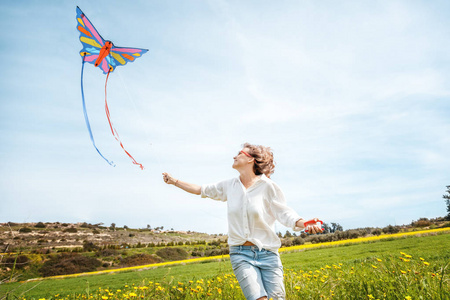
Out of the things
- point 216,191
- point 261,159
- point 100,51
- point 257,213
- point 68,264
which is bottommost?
point 68,264

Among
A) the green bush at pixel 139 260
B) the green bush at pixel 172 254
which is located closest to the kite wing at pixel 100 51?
the green bush at pixel 139 260

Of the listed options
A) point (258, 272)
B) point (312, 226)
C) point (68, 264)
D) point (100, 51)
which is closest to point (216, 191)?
point (258, 272)

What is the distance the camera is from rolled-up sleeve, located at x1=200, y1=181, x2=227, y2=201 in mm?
3447

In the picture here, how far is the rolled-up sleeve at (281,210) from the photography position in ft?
9.79

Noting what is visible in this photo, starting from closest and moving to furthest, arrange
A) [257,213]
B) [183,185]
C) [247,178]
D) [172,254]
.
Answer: [257,213] → [247,178] → [183,185] → [172,254]

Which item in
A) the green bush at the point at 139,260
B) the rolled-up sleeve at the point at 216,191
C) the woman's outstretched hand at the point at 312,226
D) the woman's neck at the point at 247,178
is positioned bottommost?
the green bush at the point at 139,260

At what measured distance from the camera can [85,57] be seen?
4.96 meters

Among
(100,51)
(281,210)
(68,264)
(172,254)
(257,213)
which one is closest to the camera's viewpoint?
(257,213)

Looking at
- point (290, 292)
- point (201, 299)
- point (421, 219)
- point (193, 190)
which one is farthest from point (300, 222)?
point (421, 219)

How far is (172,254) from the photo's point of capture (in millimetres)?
42875

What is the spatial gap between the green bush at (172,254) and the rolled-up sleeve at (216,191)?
4178 cm

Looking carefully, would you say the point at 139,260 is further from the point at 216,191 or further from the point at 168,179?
the point at 216,191

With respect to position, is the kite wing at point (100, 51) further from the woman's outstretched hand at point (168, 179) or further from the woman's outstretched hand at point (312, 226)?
the woman's outstretched hand at point (312, 226)

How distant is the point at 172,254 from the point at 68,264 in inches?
552
